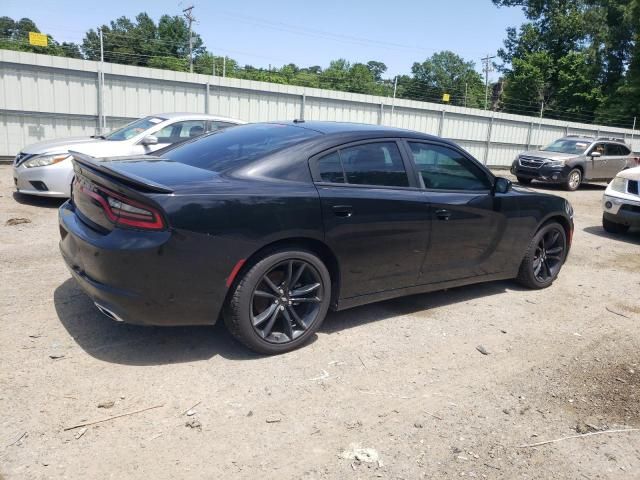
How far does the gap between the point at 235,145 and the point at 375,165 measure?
3.59 feet

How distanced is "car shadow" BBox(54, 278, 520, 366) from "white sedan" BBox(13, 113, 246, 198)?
146 inches

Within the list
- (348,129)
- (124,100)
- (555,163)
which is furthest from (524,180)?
(348,129)

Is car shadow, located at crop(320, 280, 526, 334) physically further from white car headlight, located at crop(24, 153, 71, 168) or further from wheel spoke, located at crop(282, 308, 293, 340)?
white car headlight, located at crop(24, 153, 71, 168)

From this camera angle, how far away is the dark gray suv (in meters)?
15.7

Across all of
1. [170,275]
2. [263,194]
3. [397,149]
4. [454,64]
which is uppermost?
[454,64]

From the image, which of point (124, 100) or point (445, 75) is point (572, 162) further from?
point (445, 75)

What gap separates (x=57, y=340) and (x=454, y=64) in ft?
327

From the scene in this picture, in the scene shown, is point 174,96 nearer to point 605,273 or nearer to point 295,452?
point 605,273

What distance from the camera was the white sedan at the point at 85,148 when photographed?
7.77m

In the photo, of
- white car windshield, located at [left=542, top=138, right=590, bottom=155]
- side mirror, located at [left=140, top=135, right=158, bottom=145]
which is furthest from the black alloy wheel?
white car windshield, located at [left=542, top=138, right=590, bottom=155]

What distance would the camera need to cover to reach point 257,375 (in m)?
3.42

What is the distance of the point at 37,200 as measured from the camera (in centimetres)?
841

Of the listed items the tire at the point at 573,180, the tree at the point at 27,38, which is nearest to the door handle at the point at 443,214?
the tire at the point at 573,180

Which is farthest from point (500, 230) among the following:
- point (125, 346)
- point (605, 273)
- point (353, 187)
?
point (125, 346)
